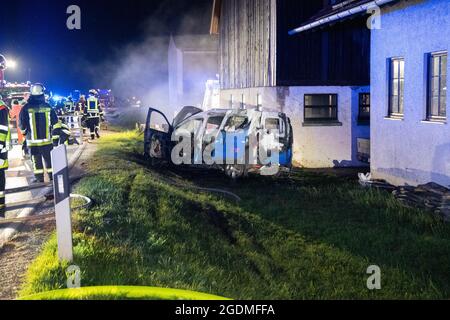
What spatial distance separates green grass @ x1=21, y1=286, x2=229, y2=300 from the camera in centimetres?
437

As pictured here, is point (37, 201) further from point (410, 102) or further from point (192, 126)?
point (410, 102)

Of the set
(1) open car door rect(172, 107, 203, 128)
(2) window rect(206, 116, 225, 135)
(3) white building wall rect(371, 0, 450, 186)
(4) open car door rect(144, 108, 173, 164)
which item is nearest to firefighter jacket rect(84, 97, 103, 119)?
(1) open car door rect(172, 107, 203, 128)

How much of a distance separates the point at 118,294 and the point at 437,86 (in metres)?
8.19

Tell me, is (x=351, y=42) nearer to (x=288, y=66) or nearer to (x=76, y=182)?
(x=288, y=66)

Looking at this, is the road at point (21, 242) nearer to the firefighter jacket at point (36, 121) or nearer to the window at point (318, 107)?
the firefighter jacket at point (36, 121)

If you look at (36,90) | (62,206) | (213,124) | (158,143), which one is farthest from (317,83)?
(62,206)

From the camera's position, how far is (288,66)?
17.5 m

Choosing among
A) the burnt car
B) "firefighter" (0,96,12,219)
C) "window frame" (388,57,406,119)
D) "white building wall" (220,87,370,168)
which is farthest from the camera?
"white building wall" (220,87,370,168)

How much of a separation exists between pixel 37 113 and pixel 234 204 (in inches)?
182

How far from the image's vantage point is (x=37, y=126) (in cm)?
1190

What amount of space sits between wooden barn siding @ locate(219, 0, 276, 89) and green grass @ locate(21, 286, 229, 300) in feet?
44.2

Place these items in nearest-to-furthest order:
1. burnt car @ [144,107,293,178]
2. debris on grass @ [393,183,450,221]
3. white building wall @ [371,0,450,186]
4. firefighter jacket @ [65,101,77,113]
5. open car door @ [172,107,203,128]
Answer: debris on grass @ [393,183,450,221] < white building wall @ [371,0,450,186] < burnt car @ [144,107,293,178] < open car door @ [172,107,203,128] < firefighter jacket @ [65,101,77,113]

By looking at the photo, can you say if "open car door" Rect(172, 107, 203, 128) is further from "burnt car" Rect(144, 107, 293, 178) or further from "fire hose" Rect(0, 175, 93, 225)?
"fire hose" Rect(0, 175, 93, 225)
